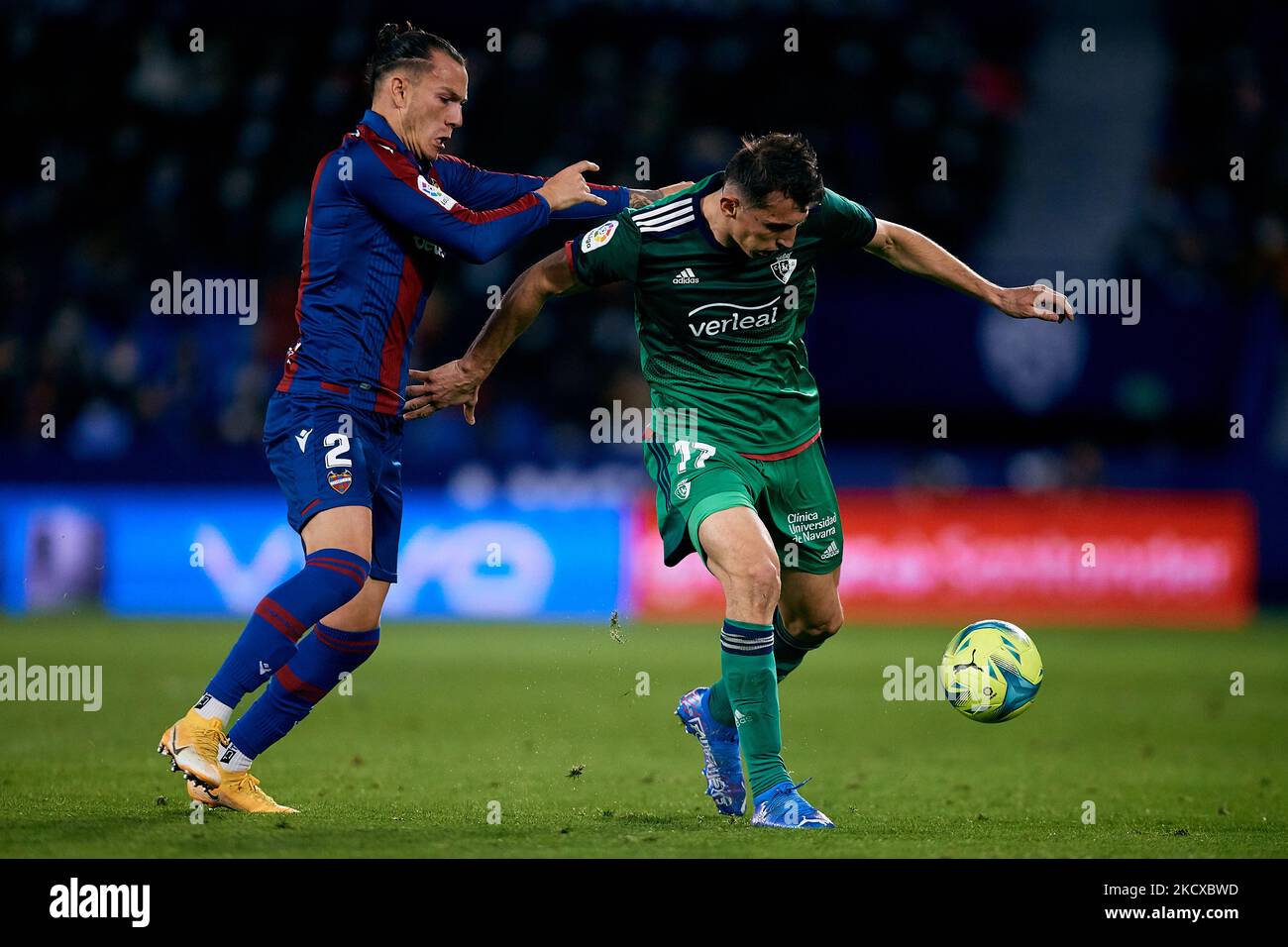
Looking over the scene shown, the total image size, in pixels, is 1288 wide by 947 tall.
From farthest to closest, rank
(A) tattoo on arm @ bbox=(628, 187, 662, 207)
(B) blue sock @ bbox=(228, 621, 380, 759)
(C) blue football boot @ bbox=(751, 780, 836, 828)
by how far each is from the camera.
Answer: (A) tattoo on arm @ bbox=(628, 187, 662, 207), (B) blue sock @ bbox=(228, 621, 380, 759), (C) blue football boot @ bbox=(751, 780, 836, 828)

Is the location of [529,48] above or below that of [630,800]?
above

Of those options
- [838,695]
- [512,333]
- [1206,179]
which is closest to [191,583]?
[838,695]

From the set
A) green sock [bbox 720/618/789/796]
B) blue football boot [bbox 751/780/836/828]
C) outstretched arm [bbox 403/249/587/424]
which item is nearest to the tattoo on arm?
outstretched arm [bbox 403/249/587/424]

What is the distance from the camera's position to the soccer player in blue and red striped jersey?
5586mm

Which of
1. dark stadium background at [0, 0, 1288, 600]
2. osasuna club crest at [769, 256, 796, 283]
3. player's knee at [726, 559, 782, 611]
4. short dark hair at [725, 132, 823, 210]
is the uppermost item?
dark stadium background at [0, 0, 1288, 600]

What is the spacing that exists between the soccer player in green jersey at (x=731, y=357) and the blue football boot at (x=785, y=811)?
0.96 feet

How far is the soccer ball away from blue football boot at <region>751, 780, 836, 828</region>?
3.20 ft

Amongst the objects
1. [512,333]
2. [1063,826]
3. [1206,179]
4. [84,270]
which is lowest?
[1063,826]

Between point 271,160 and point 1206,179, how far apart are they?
10.6m

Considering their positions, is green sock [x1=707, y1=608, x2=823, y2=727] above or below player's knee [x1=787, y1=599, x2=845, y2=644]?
below

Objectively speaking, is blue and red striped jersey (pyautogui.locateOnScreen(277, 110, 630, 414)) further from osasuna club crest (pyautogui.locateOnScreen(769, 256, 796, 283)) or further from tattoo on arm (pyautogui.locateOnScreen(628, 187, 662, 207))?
osasuna club crest (pyautogui.locateOnScreen(769, 256, 796, 283))

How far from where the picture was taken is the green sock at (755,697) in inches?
223

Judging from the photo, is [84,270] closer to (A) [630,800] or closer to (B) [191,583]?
(B) [191,583]

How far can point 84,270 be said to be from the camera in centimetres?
1698
